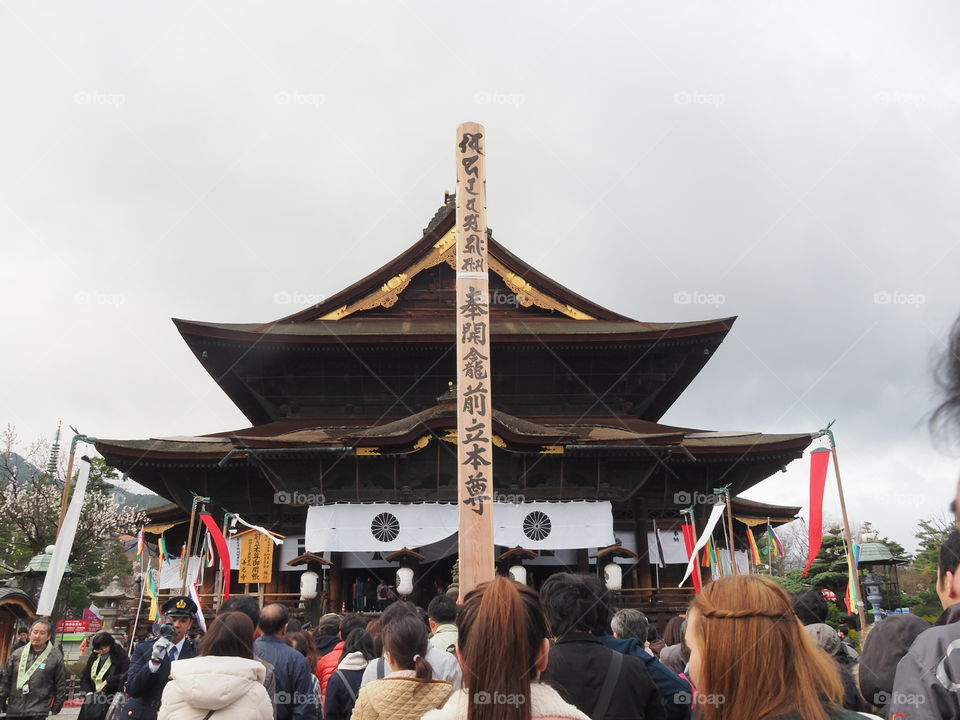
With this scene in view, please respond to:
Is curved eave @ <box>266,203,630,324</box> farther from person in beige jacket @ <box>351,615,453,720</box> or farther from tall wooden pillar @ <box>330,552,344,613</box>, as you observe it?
person in beige jacket @ <box>351,615,453,720</box>

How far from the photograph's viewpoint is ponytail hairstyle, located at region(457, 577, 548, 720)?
6.82 feet

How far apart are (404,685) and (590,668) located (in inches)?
34.2

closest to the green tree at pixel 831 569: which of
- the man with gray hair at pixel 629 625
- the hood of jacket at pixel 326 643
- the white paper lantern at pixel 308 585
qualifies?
the white paper lantern at pixel 308 585

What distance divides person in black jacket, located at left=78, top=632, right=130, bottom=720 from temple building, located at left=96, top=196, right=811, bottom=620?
5.95 metres

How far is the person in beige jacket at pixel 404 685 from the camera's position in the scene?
3.29m

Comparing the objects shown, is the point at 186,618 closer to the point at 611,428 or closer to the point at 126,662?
the point at 126,662

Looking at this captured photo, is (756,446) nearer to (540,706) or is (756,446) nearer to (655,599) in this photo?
(655,599)

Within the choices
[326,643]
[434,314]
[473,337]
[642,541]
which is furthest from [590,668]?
[434,314]

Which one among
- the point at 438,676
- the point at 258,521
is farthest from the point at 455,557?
the point at 438,676

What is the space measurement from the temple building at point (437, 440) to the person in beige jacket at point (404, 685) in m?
10.0

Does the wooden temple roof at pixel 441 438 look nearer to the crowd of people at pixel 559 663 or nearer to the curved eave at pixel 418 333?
the curved eave at pixel 418 333

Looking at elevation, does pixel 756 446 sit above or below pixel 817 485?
above

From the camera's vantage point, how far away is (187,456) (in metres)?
14.6

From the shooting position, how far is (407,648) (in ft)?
11.3
